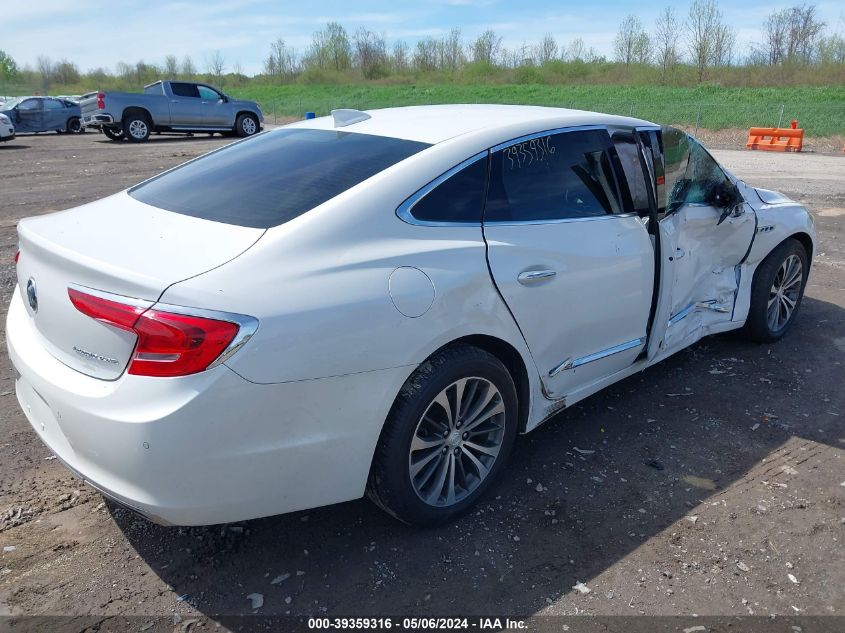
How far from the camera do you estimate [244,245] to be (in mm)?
2482

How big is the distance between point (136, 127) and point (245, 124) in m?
3.56

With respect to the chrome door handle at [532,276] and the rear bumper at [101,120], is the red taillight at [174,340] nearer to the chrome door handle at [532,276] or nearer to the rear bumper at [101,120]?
the chrome door handle at [532,276]

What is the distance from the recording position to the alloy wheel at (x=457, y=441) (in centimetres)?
285

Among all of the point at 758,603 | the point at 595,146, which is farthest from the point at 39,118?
the point at 758,603

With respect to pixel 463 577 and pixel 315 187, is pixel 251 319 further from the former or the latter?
pixel 463 577

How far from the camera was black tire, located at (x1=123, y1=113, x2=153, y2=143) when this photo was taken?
21.6 metres

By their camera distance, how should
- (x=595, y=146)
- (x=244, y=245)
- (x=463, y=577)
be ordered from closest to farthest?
(x=244, y=245) → (x=463, y=577) → (x=595, y=146)

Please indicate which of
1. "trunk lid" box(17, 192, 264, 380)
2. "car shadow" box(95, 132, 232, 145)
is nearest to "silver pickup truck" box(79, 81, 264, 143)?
"car shadow" box(95, 132, 232, 145)

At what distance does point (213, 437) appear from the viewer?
223 cm

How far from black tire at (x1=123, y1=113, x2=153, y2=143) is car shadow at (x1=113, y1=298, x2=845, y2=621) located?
833 inches

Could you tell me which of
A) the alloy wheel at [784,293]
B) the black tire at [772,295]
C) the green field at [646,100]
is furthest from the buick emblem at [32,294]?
the green field at [646,100]

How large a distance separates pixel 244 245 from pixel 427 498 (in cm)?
129

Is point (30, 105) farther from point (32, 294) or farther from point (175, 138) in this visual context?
point (32, 294)

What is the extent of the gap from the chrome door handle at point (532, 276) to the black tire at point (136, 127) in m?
21.6
